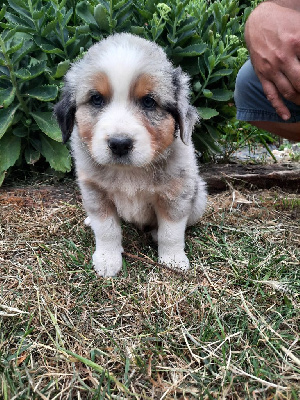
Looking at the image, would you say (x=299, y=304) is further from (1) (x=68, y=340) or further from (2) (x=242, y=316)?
(1) (x=68, y=340)

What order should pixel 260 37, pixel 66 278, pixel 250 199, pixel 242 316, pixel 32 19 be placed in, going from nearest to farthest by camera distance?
1. pixel 242 316
2. pixel 66 278
3. pixel 260 37
4. pixel 32 19
5. pixel 250 199

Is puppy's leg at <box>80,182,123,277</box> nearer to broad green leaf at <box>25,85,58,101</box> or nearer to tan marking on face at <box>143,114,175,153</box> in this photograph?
tan marking on face at <box>143,114,175,153</box>

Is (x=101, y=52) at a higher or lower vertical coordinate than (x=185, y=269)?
higher

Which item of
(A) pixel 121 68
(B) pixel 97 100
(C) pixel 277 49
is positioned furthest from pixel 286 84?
(B) pixel 97 100

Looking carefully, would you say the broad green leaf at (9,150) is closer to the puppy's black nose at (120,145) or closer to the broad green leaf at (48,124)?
the broad green leaf at (48,124)

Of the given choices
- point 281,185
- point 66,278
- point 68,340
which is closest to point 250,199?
point 281,185

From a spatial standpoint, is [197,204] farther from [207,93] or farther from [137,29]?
[137,29]
